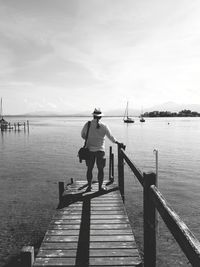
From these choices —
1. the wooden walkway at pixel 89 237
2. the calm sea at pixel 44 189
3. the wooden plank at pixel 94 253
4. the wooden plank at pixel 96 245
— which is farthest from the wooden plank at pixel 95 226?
the calm sea at pixel 44 189

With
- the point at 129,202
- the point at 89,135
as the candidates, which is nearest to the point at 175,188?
the point at 129,202

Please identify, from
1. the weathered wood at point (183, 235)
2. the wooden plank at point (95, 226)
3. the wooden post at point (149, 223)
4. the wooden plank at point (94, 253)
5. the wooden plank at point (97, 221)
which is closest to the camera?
the weathered wood at point (183, 235)

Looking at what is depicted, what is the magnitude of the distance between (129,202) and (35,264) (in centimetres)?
834

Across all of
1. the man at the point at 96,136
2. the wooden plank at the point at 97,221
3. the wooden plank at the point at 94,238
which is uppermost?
the man at the point at 96,136

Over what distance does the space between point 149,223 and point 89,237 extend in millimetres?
1674

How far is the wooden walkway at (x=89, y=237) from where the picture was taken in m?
4.24

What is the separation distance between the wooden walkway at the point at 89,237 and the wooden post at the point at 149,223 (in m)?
0.26

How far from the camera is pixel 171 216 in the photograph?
2613 millimetres

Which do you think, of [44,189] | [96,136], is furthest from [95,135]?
[44,189]

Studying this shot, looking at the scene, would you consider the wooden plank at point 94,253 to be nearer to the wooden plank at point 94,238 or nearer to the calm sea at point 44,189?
the wooden plank at point 94,238

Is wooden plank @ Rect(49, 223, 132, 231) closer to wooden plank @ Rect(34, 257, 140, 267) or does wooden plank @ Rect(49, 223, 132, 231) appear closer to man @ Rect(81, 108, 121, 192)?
wooden plank @ Rect(34, 257, 140, 267)

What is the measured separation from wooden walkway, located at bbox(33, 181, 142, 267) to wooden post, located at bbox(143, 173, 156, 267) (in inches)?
10.1

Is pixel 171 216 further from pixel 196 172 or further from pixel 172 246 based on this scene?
pixel 196 172

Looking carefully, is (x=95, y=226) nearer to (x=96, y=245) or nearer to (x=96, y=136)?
(x=96, y=245)
